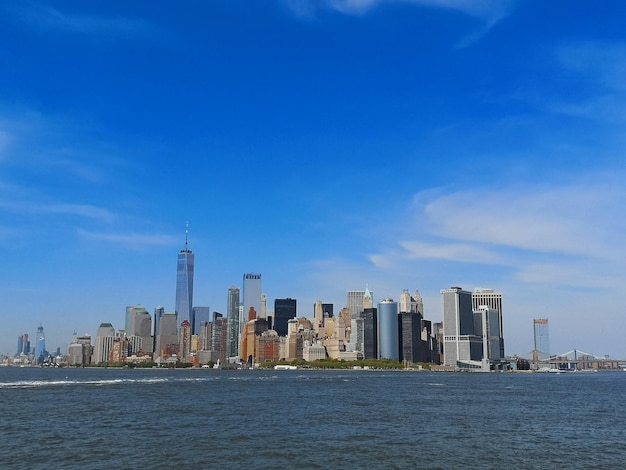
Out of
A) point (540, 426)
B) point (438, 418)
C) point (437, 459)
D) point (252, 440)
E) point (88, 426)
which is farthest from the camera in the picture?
point (438, 418)

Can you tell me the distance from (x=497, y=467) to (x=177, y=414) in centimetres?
4717

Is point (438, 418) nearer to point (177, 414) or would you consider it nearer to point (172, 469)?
point (177, 414)

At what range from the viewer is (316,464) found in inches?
1775

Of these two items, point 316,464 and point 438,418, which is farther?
point 438,418

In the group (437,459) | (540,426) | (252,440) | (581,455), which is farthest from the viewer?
(540,426)

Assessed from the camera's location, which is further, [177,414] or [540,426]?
[177,414]

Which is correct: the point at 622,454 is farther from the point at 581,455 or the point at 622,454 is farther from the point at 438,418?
the point at 438,418

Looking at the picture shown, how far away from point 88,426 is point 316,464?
32.5 metres

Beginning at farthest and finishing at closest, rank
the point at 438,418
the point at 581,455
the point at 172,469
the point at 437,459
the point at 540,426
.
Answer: the point at 438,418, the point at 540,426, the point at 581,455, the point at 437,459, the point at 172,469

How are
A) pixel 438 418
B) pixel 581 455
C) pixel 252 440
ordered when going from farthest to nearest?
pixel 438 418
pixel 252 440
pixel 581 455

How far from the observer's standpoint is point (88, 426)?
65.4 metres

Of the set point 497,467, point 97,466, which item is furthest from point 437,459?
point 97,466

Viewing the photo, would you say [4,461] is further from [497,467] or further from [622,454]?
[622,454]

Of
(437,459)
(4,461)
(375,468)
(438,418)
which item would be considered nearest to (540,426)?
(438,418)
